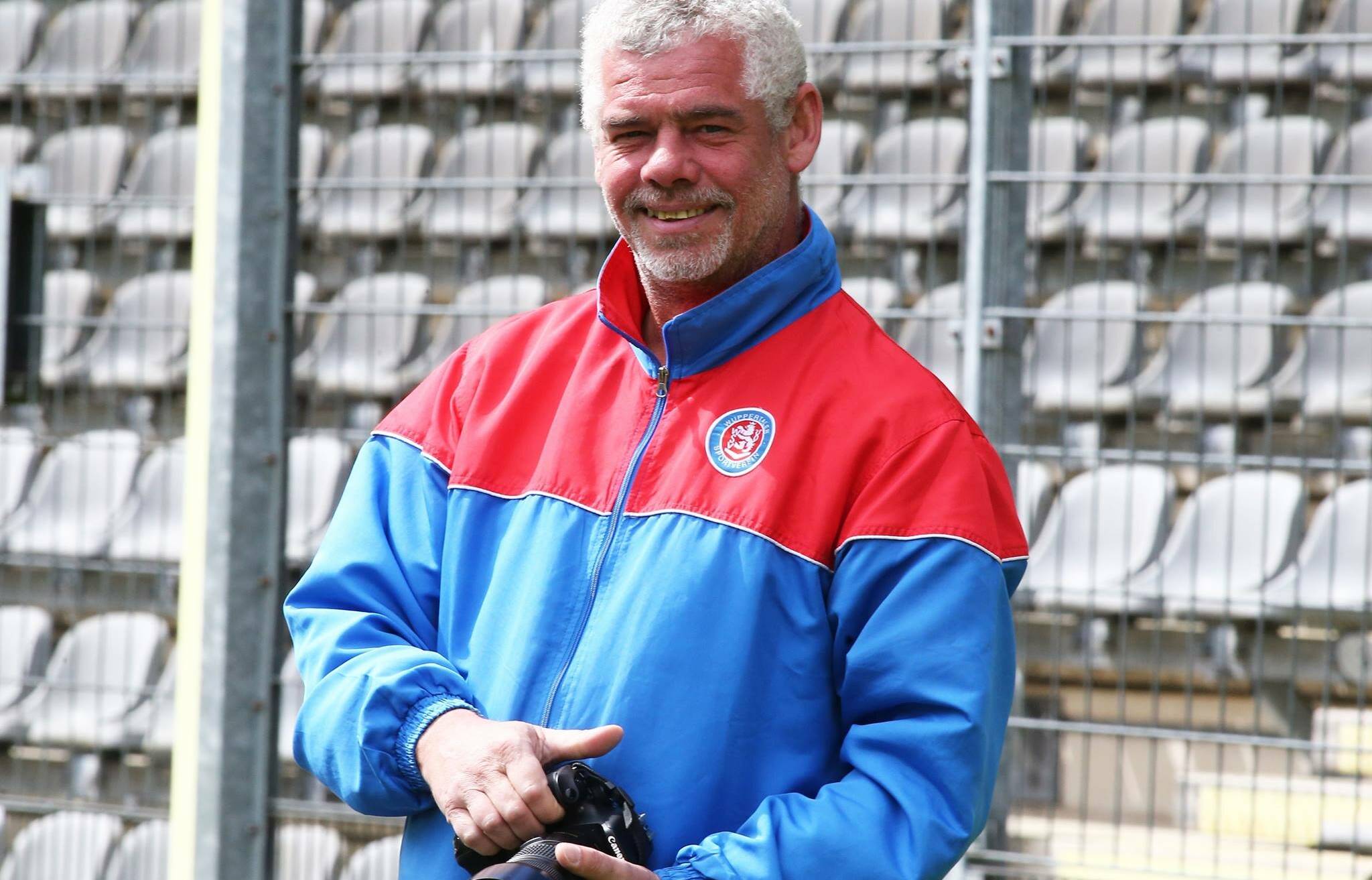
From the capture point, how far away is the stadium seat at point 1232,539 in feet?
11.8

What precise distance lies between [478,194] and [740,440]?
375 cm

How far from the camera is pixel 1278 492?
147 inches

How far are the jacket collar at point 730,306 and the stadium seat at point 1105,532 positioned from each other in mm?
2264

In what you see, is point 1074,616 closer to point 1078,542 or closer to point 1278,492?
point 1078,542

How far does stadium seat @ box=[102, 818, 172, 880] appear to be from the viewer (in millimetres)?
3449

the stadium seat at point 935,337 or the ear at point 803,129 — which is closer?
the ear at point 803,129

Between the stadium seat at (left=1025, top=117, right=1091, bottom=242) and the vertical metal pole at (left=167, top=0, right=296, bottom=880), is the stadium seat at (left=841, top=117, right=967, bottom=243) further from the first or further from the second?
the vertical metal pole at (left=167, top=0, right=296, bottom=880)

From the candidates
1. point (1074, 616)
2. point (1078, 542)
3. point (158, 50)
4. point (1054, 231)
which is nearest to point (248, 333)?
point (1078, 542)

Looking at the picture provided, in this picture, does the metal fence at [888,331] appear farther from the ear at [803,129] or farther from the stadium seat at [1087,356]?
the ear at [803,129]

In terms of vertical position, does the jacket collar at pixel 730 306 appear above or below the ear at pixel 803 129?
below

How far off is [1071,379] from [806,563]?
326 centimetres

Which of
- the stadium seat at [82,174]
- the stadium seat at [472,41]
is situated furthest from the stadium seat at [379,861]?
the stadium seat at [82,174]

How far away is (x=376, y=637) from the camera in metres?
1.37

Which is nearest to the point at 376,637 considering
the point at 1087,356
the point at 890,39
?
the point at 1087,356
